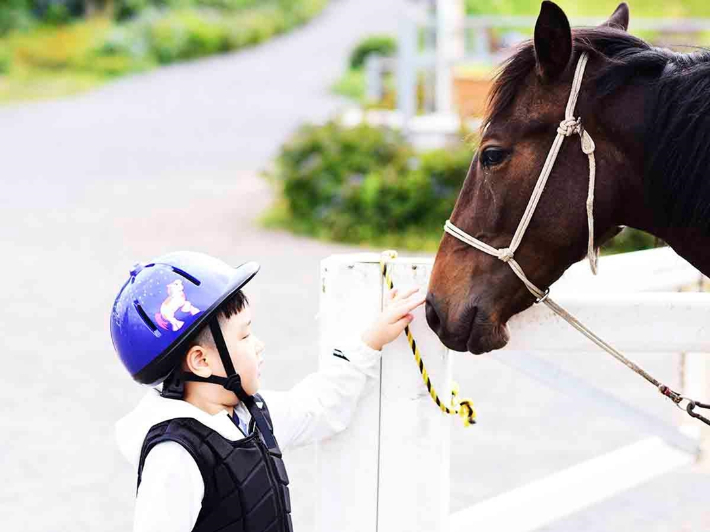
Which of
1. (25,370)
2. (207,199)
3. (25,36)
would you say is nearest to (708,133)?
(25,370)

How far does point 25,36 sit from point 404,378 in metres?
28.8

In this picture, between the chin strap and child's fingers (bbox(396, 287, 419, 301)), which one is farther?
child's fingers (bbox(396, 287, 419, 301))

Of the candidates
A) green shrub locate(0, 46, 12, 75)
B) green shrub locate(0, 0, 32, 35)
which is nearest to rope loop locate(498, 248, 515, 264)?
green shrub locate(0, 46, 12, 75)

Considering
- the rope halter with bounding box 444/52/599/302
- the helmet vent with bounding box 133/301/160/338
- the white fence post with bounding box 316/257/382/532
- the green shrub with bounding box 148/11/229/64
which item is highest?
the rope halter with bounding box 444/52/599/302

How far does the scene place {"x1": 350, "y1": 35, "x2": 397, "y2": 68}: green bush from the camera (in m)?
26.8

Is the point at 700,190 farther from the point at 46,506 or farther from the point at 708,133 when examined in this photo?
the point at 46,506

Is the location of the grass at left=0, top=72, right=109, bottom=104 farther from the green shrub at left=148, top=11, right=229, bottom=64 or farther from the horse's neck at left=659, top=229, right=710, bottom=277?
the horse's neck at left=659, top=229, right=710, bottom=277

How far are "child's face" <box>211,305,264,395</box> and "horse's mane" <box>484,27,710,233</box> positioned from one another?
773mm

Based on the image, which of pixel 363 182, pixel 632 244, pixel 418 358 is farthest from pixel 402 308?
pixel 363 182

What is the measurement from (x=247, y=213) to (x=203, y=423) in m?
10.9

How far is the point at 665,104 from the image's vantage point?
248 cm

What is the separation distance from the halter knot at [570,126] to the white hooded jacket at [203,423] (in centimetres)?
66

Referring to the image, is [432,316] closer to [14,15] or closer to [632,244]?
[632,244]

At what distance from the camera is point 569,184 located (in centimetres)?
253
